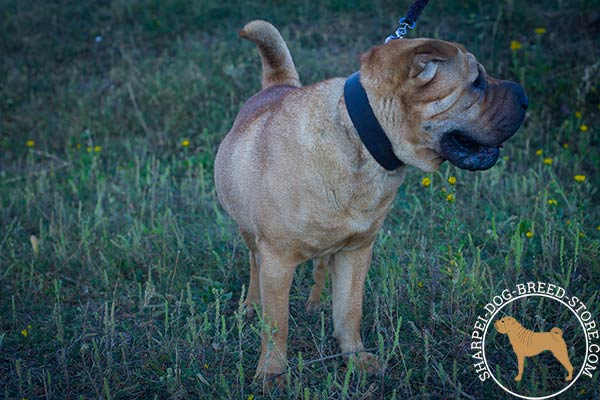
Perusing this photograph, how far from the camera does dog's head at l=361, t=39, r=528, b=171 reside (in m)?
2.57

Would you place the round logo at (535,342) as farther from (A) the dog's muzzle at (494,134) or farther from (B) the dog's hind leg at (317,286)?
(B) the dog's hind leg at (317,286)

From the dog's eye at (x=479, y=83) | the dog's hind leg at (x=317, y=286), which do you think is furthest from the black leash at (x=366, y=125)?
the dog's hind leg at (x=317, y=286)

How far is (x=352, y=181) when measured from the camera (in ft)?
8.96

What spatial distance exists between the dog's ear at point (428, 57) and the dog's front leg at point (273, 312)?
3.28 ft

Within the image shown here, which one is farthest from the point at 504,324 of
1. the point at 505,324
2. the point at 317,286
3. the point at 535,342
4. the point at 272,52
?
the point at 272,52

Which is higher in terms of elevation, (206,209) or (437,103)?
(437,103)

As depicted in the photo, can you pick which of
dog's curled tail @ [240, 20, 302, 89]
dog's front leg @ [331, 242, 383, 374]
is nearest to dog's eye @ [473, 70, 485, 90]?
dog's front leg @ [331, 242, 383, 374]

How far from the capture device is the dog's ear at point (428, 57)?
249 centimetres

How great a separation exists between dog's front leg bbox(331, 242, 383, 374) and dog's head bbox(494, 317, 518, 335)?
1.98ft

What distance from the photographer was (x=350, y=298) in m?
3.20

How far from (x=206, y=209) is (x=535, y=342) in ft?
8.87

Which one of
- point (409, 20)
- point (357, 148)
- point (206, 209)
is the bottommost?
point (206, 209)

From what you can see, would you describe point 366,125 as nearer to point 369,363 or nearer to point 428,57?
point 428,57

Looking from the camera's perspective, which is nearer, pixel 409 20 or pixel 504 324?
pixel 504 324
